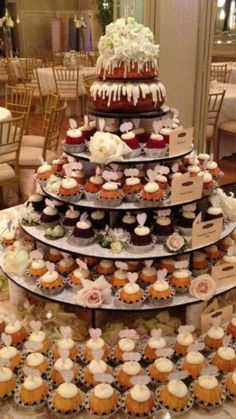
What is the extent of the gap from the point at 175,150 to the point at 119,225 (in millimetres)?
393

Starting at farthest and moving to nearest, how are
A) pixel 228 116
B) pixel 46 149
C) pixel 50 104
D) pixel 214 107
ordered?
pixel 228 116 < pixel 214 107 < pixel 50 104 < pixel 46 149

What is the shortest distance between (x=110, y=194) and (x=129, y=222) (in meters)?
0.16

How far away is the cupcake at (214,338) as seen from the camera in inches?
71.2

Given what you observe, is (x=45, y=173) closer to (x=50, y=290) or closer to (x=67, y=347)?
(x=50, y=290)

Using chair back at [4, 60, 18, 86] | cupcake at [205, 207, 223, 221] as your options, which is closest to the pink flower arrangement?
cupcake at [205, 207, 223, 221]

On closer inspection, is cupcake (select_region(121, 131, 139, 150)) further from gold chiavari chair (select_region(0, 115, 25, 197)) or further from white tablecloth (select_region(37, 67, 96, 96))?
white tablecloth (select_region(37, 67, 96, 96))

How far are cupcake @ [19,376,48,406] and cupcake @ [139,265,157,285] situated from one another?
58cm

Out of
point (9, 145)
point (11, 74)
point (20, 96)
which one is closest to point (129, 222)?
point (9, 145)

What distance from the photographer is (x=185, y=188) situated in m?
1.97

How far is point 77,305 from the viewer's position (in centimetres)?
186

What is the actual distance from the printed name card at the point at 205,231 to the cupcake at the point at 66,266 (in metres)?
0.52

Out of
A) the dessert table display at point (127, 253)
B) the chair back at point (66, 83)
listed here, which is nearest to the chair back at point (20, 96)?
the chair back at point (66, 83)

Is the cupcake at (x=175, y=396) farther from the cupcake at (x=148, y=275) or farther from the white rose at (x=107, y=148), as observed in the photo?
the white rose at (x=107, y=148)

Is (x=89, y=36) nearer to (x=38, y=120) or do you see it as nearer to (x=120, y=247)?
(x=38, y=120)
